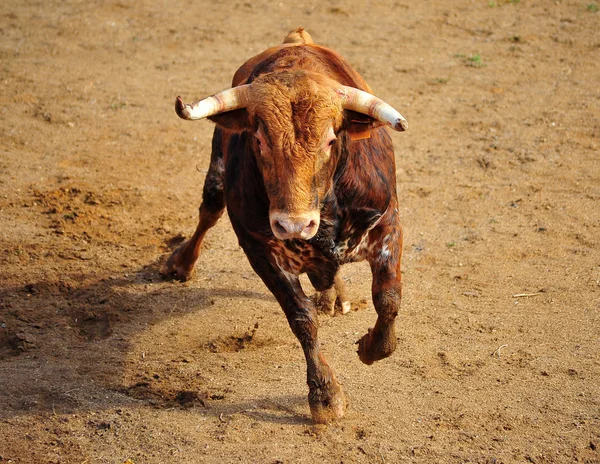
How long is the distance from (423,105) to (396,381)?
527 cm

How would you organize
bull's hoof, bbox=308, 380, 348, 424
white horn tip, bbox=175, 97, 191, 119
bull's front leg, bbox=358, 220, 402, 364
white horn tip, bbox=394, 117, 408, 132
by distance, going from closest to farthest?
white horn tip, bbox=175, 97, 191, 119 → white horn tip, bbox=394, 117, 408, 132 → bull's hoof, bbox=308, 380, 348, 424 → bull's front leg, bbox=358, 220, 402, 364

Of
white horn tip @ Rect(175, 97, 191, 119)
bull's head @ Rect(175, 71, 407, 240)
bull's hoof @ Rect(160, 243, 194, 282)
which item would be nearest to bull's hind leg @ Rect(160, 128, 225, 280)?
bull's hoof @ Rect(160, 243, 194, 282)

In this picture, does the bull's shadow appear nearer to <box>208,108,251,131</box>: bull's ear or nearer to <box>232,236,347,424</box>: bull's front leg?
<box>232,236,347,424</box>: bull's front leg

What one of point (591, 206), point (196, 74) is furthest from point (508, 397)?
point (196, 74)

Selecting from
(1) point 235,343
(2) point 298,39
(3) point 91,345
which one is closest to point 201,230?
(1) point 235,343

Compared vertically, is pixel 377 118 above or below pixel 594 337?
above

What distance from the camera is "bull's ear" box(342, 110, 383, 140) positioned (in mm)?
4750

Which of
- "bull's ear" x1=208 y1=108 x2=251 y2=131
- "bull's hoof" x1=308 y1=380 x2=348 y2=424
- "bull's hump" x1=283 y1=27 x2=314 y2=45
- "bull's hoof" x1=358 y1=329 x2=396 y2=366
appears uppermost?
"bull's hump" x1=283 y1=27 x2=314 y2=45

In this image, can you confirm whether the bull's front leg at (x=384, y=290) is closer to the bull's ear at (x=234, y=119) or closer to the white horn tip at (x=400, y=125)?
the white horn tip at (x=400, y=125)

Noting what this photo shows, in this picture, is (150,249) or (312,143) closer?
(312,143)

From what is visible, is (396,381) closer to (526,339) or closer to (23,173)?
(526,339)

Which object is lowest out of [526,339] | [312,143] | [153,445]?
[153,445]

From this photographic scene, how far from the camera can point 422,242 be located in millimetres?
7426

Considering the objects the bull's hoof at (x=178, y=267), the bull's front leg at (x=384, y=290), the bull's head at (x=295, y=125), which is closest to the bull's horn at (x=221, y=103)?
the bull's head at (x=295, y=125)
